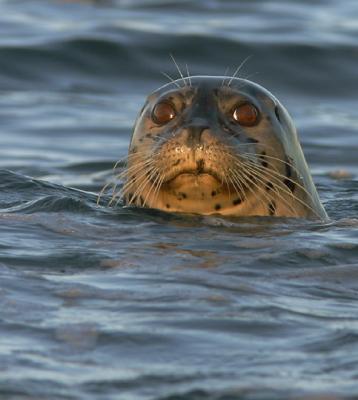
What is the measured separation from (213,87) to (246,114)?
201mm

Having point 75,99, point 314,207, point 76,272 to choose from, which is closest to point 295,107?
point 75,99

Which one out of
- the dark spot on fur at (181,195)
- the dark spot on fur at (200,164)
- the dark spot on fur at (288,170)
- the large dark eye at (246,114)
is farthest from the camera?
the dark spot on fur at (288,170)

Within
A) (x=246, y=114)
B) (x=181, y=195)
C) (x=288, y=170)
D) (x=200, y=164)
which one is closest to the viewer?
(x=200, y=164)

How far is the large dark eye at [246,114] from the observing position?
6.46 m

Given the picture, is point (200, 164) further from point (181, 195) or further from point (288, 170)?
point (288, 170)

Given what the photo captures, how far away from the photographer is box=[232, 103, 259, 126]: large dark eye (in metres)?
6.46

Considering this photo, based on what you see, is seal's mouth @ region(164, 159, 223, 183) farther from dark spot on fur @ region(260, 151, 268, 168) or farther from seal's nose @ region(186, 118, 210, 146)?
dark spot on fur @ region(260, 151, 268, 168)

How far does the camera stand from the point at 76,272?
533 cm

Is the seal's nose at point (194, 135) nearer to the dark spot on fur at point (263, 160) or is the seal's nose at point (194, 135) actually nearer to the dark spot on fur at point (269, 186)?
the dark spot on fur at point (263, 160)

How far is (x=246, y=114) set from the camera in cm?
648

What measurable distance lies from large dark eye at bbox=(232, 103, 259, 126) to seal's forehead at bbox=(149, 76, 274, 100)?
92 millimetres

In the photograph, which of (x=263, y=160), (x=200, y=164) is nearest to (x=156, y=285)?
(x=200, y=164)

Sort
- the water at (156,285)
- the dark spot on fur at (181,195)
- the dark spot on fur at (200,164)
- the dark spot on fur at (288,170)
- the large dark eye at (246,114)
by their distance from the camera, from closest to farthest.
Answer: the water at (156,285) → the dark spot on fur at (200,164) → the dark spot on fur at (181,195) → the large dark eye at (246,114) → the dark spot on fur at (288,170)

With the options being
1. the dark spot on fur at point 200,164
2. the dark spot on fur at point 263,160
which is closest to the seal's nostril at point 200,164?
the dark spot on fur at point 200,164
